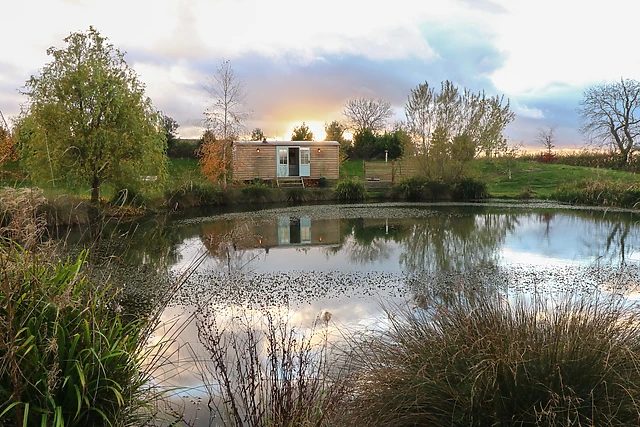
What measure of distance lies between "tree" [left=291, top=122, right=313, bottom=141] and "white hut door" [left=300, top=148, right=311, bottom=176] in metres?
7.49

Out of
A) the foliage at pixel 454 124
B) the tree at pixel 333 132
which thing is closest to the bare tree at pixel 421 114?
the foliage at pixel 454 124

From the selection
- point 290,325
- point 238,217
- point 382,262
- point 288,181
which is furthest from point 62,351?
point 288,181

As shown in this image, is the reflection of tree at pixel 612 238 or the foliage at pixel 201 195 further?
the foliage at pixel 201 195

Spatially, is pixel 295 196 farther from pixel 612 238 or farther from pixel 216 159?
pixel 612 238

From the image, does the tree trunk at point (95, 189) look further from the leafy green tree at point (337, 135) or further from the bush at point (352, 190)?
the leafy green tree at point (337, 135)

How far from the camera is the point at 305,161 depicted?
29031 mm

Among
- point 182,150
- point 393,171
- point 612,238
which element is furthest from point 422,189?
point 182,150

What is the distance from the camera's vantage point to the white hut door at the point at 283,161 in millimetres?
28734

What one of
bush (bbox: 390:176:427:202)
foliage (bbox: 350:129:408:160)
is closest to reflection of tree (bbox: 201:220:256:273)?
bush (bbox: 390:176:427:202)

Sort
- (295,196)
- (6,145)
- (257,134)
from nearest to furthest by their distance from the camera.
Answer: (6,145), (295,196), (257,134)

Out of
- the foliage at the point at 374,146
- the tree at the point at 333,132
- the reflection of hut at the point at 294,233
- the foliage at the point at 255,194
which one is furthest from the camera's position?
the tree at the point at 333,132

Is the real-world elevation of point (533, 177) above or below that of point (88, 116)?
below

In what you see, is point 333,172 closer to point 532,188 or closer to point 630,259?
point 532,188

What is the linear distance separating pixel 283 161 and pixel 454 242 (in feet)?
62.7
